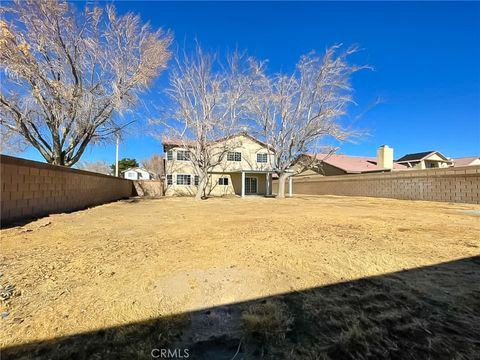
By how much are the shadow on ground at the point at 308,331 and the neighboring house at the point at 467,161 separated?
36.9 metres

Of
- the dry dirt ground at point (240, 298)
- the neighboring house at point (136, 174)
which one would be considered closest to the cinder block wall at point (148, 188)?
the dry dirt ground at point (240, 298)

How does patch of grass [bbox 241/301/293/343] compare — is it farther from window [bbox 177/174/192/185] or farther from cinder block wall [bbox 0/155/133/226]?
window [bbox 177/174/192/185]

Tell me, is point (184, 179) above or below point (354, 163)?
below

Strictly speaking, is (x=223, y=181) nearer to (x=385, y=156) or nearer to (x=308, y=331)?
(x=385, y=156)

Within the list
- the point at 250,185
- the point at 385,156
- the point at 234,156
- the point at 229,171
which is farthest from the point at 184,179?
the point at 385,156

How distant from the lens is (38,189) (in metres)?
7.71

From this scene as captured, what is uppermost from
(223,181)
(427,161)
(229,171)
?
(427,161)

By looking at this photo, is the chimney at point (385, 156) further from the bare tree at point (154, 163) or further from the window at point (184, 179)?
the bare tree at point (154, 163)

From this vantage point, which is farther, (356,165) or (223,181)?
(356,165)

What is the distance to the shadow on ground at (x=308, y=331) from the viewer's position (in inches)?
71.4

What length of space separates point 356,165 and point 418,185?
1308cm

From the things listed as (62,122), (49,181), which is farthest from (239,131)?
(49,181)

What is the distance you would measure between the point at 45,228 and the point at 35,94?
806 centimetres

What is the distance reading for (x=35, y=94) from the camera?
10.9 m
